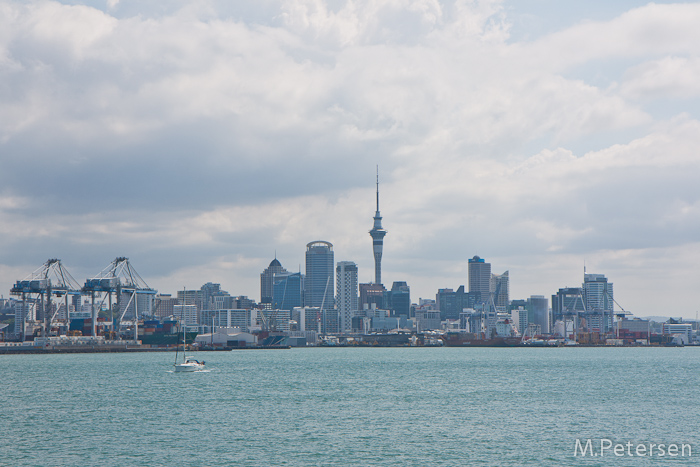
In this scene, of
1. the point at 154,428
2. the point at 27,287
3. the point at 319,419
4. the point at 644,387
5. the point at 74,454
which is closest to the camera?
the point at 74,454

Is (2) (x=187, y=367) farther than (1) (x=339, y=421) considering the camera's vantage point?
Yes

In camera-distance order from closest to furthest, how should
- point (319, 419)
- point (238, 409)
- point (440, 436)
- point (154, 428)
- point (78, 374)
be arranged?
point (440, 436) < point (154, 428) < point (319, 419) < point (238, 409) < point (78, 374)

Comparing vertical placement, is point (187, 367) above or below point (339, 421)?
below

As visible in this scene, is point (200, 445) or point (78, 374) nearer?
point (200, 445)

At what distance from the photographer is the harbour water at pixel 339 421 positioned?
141 feet

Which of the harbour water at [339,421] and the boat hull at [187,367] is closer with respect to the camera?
the harbour water at [339,421]

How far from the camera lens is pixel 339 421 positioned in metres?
56.2

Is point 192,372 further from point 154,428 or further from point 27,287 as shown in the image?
point 27,287

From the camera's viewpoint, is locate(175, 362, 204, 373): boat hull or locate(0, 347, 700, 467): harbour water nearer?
locate(0, 347, 700, 467): harbour water

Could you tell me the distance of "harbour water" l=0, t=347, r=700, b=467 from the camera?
43.0 m

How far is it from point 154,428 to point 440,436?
19.2 metres

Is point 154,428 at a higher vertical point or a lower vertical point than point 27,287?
lower

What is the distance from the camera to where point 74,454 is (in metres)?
43.5

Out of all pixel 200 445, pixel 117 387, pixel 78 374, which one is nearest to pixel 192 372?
pixel 78 374
